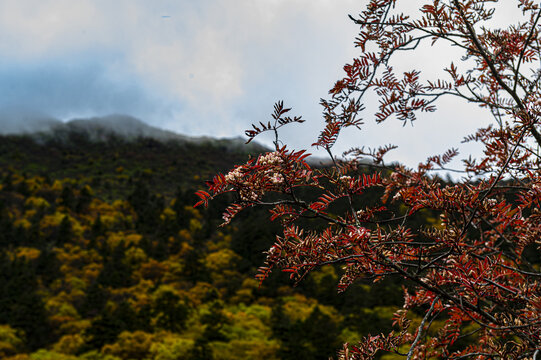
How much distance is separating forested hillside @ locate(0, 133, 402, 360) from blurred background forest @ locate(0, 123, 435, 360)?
0.07 meters

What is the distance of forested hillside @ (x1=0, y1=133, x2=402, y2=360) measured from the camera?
1545 centimetres

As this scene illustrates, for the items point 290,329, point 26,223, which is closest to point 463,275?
point 290,329

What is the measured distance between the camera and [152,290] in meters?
23.3

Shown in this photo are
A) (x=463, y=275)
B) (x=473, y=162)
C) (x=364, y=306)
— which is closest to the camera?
(x=463, y=275)

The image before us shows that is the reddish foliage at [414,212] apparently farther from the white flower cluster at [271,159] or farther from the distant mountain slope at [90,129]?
the distant mountain slope at [90,129]

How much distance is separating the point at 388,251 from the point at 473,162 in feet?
3.57

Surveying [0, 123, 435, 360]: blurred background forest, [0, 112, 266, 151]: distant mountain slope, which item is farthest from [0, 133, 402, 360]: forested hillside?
[0, 112, 266, 151]: distant mountain slope

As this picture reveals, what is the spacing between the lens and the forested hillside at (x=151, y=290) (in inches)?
608

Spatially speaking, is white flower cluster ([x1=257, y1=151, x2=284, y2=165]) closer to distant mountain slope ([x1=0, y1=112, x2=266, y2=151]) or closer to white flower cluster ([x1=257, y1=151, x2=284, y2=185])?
white flower cluster ([x1=257, y1=151, x2=284, y2=185])

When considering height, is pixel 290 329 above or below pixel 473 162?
below

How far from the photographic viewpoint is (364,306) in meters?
19.4

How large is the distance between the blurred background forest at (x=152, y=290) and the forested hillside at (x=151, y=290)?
2.9 inches

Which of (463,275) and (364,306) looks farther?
(364,306)

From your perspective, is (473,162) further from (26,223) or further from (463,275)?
(26,223)
